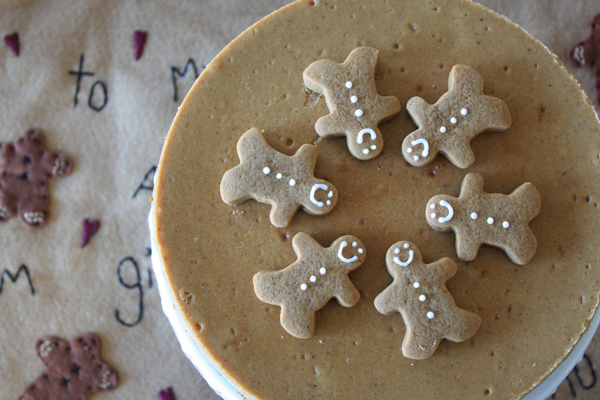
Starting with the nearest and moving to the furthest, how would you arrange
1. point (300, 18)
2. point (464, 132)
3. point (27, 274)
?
point (464, 132) → point (300, 18) → point (27, 274)

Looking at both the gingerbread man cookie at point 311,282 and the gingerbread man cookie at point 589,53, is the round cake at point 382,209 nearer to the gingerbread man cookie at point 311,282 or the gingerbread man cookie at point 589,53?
the gingerbread man cookie at point 311,282

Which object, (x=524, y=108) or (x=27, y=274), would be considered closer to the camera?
(x=524, y=108)

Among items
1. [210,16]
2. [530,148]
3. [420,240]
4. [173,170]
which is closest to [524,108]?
[530,148]

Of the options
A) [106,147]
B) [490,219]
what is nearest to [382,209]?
[490,219]

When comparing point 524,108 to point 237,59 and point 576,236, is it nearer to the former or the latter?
point 576,236

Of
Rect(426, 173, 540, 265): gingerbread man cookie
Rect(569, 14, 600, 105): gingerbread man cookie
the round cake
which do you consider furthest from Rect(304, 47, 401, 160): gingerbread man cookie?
Rect(569, 14, 600, 105): gingerbread man cookie

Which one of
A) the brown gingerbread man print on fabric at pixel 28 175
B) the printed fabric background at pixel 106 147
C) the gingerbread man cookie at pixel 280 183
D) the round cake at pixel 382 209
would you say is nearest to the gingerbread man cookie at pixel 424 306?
the round cake at pixel 382 209

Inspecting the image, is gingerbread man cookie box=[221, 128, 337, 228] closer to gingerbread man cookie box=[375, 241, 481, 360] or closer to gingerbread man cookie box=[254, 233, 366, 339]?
gingerbread man cookie box=[254, 233, 366, 339]
